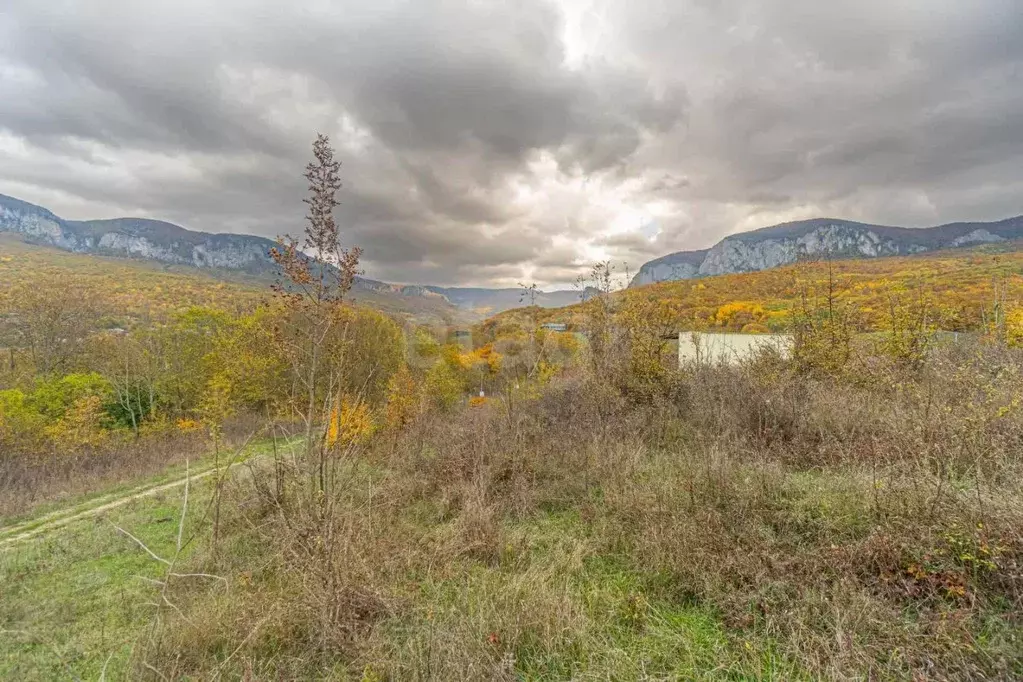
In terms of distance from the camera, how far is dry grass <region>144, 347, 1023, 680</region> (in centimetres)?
311

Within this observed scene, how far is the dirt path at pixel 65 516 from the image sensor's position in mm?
8359

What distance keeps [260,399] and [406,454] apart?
19081 mm

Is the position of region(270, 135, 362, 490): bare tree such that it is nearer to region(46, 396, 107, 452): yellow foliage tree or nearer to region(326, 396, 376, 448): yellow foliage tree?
region(326, 396, 376, 448): yellow foliage tree

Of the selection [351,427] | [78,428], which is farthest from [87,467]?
[351,427]

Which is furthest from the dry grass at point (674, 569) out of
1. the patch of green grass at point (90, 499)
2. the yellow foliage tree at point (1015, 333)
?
the patch of green grass at point (90, 499)

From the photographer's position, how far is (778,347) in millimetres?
12508

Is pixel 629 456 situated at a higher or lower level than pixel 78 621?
higher

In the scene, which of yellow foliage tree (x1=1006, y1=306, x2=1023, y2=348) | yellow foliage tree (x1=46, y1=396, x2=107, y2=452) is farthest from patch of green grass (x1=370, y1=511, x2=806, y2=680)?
yellow foliage tree (x1=46, y1=396, x2=107, y2=452)

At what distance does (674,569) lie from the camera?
4.25m

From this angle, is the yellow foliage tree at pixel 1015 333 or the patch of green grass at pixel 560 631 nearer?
the patch of green grass at pixel 560 631

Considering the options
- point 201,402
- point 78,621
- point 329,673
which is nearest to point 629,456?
point 329,673

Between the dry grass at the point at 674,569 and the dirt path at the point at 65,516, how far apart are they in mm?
4855

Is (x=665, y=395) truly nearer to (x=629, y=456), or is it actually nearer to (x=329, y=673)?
(x=629, y=456)

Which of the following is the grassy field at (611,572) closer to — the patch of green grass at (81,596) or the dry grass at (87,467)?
the patch of green grass at (81,596)
